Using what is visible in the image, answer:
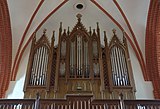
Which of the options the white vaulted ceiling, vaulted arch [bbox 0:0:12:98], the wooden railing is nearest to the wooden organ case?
the white vaulted ceiling

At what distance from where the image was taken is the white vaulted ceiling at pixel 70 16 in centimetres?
1004

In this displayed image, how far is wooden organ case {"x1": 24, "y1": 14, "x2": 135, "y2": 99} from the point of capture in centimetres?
837

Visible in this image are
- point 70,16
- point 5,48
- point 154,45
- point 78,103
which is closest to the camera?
point 78,103

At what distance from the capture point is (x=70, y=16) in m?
11.1

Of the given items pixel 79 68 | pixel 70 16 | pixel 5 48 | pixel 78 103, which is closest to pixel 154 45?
pixel 79 68

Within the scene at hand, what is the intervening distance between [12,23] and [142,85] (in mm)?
5762

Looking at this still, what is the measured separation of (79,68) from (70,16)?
3064 mm

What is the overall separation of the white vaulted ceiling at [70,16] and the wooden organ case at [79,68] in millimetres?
1048

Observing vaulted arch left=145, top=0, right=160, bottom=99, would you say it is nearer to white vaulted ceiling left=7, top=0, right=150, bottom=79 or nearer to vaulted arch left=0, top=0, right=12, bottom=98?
white vaulted ceiling left=7, top=0, right=150, bottom=79

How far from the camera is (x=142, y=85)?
948 cm

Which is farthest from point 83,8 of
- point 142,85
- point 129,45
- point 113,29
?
point 142,85

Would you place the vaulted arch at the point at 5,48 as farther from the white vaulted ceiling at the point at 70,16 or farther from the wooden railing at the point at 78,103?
the wooden railing at the point at 78,103

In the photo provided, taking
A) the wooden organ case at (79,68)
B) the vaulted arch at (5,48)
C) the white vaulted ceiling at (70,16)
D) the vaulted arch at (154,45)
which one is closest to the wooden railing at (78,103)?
the wooden organ case at (79,68)

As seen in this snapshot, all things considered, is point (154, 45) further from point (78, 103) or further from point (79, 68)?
point (78, 103)
